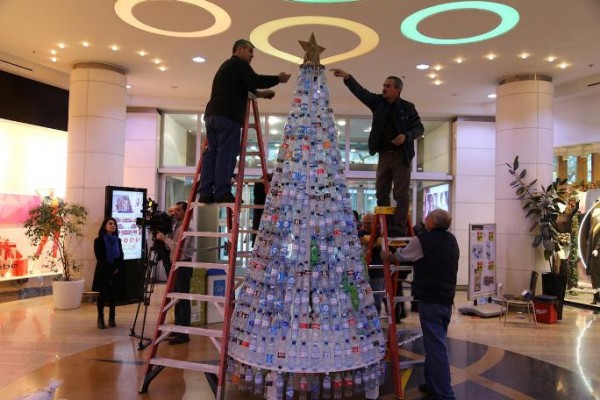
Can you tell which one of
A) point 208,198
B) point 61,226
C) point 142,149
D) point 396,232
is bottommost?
point 61,226

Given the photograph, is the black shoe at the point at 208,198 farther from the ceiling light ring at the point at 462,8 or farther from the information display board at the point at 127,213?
the information display board at the point at 127,213

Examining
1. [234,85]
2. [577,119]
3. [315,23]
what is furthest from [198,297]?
[577,119]

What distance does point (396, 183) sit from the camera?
418 centimetres

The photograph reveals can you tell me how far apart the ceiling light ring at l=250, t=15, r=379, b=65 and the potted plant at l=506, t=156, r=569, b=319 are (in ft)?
11.2

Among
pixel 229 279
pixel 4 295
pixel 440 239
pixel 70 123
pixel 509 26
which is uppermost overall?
pixel 509 26

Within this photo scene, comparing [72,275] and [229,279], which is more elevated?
[229,279]

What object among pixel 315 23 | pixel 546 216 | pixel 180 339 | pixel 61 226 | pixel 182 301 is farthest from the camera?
pixel 546 216

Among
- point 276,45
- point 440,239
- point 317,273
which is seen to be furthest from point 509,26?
point 317,273

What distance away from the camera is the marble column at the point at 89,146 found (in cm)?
843

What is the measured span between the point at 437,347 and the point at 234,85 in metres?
2.74

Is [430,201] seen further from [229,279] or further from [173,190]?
[229,279]

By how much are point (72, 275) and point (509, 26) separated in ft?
26.7

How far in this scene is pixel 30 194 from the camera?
9.56 meters

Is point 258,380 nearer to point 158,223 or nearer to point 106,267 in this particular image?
point 158,223
